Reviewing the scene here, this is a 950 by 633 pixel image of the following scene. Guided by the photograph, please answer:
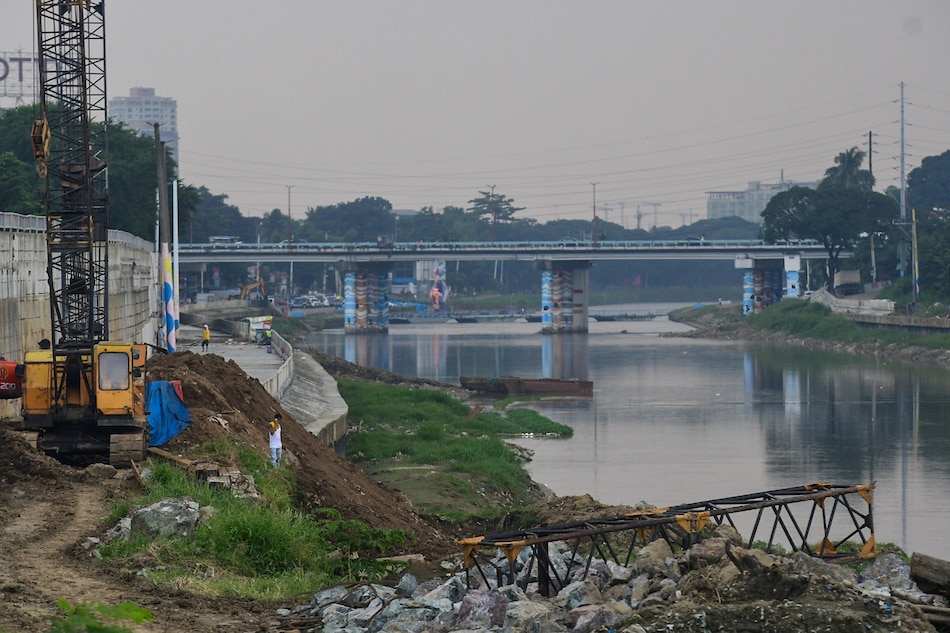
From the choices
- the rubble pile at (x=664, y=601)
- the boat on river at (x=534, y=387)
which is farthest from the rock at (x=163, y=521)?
the boat on river at (x=534, y=387)

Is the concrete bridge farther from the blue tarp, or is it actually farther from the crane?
the blue tarp

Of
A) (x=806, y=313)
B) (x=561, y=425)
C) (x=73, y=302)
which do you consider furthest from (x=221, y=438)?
(x=806, y=313)

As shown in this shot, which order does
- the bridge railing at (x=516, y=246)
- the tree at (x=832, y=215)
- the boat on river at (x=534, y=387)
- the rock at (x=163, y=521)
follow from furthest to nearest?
1. the bridge railing at (x=516, y=246)
2. the tree at (x=832, y=215)
3. the boat on river at (x=534, y=387)
4. the rock at (x=163, y=521)

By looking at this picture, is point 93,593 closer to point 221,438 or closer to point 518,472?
point 221,438

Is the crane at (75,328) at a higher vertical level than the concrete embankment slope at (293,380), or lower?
higher

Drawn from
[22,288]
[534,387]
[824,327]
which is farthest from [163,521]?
[824,327]

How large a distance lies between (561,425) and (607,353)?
209 ft

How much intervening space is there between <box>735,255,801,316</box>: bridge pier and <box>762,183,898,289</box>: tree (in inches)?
315

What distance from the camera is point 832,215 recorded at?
160 meters

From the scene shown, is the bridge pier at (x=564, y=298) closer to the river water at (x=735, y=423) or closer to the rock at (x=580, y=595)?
the river water at (x=735, y=423)

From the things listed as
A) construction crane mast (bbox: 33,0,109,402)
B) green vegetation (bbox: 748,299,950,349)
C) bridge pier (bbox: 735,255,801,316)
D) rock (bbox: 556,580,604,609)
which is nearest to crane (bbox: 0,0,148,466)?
construction crane mast (bbox: 33,0,109,402)

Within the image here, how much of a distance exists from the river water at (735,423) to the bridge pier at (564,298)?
38545 mm

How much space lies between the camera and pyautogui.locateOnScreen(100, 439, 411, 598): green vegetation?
22.2m

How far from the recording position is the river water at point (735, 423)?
47.3m
